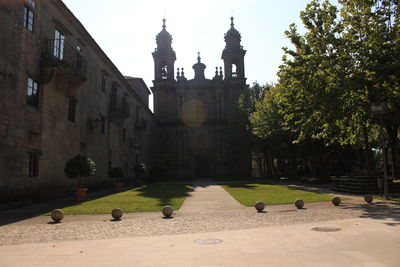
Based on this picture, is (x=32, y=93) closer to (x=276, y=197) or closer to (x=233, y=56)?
(x=276, y=197)

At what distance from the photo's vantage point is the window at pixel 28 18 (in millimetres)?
15641

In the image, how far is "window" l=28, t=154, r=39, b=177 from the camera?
15961 mm

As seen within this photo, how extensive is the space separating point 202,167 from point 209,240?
150ft

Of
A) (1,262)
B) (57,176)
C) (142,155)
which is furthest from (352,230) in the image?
(142,155)

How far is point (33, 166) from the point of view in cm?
1631

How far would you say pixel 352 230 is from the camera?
800 cm

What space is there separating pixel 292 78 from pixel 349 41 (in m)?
3.29

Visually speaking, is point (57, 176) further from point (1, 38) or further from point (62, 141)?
point (1, 38)

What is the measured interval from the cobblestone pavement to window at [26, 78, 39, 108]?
7.16 meters

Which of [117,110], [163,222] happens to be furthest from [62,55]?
[163,222]

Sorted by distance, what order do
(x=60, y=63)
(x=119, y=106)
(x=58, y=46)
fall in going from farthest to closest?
(x=119, y=106)
(x=58, y=46)
(x=60, y=63)

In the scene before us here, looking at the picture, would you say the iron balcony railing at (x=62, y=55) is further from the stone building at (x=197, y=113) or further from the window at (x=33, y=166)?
the stone building at (x=197, y=113)

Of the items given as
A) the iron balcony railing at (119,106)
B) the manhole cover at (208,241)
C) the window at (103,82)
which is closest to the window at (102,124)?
the iron balcony railing at (119,106)

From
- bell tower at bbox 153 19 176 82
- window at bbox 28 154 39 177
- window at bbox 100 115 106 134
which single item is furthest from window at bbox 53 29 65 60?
bell tower at bbox 153 19 176 82
